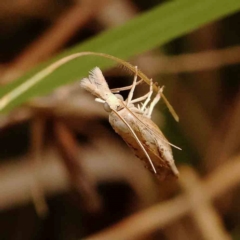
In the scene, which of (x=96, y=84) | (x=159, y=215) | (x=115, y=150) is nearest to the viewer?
(x=96, y=84)

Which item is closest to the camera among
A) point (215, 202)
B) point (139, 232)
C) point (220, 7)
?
point (220, 7)

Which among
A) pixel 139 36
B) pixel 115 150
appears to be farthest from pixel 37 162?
pixel 139 36

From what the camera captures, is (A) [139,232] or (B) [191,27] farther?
(A) [139,232]

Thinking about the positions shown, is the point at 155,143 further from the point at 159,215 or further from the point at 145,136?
the point at 159,215

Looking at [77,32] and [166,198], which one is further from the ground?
[77,32]

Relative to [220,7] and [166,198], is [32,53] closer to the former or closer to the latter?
[166,198]

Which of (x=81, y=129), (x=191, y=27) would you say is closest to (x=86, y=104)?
(x=81, y=129)

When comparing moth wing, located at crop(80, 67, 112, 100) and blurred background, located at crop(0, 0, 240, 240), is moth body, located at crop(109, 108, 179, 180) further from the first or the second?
blurred background, located at crop(0, 0, 240, 240)
